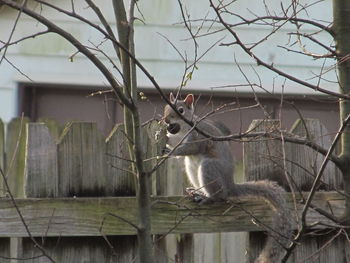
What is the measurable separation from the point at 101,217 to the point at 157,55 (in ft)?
10.6

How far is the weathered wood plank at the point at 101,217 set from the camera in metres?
3.64

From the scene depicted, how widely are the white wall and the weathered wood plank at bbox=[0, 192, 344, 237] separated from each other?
289 centimetres

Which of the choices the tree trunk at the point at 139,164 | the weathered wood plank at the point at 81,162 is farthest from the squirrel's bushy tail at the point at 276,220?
the tree trunk at the point at 139,164

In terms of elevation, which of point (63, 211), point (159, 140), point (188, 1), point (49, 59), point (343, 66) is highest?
point (188, 1)

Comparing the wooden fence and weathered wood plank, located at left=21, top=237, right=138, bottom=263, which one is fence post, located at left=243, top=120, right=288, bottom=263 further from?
weathered wood plank, located at left=21, top=237, right=138, bottom=263

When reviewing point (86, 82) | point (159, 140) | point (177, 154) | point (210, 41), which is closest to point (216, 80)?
point (210, 41)

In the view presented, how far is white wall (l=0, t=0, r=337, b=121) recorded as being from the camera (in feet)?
21.9

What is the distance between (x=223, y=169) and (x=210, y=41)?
5.98 ft

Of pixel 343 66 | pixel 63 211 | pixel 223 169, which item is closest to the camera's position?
pixel 343 66

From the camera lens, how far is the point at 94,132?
380cm

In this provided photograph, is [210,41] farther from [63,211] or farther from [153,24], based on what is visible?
[63,211]

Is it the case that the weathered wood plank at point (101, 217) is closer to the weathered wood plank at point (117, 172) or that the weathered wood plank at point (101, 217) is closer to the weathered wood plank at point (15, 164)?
the weathered wood plank at point (117, 172)

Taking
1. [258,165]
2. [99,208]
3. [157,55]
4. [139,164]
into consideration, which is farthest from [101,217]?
[157,55]

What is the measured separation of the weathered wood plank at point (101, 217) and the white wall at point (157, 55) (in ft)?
A: 9.49
